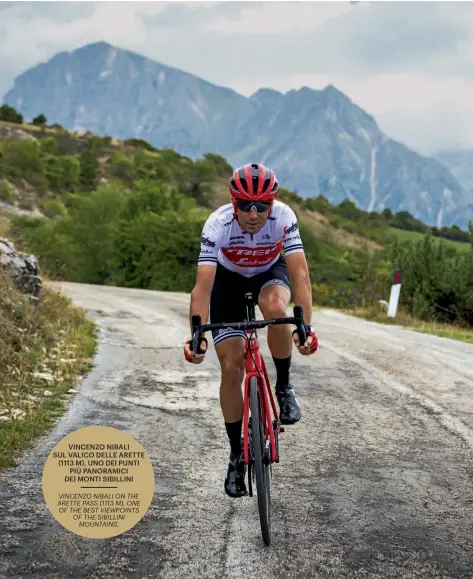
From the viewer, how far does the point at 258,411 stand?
3816 millimetres

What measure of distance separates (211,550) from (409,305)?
15099 millimetres

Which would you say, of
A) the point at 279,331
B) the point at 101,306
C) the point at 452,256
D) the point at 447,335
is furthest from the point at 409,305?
the point at 279,331

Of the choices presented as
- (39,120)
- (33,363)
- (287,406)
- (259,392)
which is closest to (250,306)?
(259,392)

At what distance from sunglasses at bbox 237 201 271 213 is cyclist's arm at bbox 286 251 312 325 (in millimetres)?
440

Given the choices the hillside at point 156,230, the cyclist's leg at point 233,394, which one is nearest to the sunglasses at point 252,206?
the cyclist's leg at point 233,394

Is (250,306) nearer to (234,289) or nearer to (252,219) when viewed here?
(234,289)

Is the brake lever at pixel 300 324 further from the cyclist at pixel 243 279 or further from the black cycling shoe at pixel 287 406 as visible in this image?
the black cycling shoe at pixel 287 406

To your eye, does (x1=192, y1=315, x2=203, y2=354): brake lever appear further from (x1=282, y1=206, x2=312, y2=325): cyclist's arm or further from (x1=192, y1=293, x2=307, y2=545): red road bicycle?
(x1=282, y1=206, x2=312, y2=325): cyclist's arm

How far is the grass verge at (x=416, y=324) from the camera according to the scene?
13468 millimetres

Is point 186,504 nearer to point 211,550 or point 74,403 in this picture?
point 211,550

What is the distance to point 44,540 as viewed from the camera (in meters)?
3.58

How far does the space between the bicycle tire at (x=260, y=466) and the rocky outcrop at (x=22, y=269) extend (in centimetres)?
672

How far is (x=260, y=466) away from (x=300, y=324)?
2.79 ft
